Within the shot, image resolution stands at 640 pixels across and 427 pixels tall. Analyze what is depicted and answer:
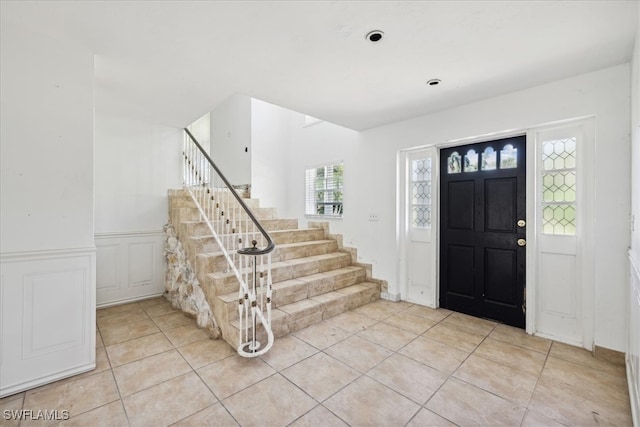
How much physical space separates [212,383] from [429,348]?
1.89 metres

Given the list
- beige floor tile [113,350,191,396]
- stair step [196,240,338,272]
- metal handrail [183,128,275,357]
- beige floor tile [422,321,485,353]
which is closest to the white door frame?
beige floor tile [422,321,485,353]

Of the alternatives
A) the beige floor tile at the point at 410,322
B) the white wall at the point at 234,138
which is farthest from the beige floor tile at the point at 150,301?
the beige floor tile at the point at 410,322

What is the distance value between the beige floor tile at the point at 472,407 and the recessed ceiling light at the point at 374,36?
99.0 inches

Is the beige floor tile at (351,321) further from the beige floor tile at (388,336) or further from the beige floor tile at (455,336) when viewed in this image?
the beige floor tile at (455,336)

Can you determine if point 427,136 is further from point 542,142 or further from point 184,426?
point 184,426

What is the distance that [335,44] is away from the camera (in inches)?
80.8

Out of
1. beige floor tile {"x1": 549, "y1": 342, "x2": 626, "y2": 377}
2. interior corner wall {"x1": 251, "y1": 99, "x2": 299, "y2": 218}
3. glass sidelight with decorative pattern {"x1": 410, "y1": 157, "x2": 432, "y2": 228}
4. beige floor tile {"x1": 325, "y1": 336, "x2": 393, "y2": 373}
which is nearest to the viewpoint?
beige floor tile {"x1": 549, "y1": 342, "x2": 626, "y2": 377}

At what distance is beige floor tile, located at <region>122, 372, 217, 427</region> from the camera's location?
175cm

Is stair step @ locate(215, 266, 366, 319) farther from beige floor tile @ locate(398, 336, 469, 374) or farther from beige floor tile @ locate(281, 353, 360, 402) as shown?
beige floor tile @ locate(398, 336, 469, 374)

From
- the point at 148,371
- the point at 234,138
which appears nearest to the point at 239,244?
the point at 148,371

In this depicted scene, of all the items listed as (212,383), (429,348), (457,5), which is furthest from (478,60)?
(212,383)

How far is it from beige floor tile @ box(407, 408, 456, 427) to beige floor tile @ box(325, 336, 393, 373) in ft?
1.84

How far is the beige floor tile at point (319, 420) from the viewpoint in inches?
67.4

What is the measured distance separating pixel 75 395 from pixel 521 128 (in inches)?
172
